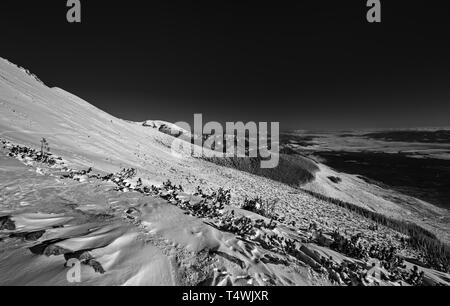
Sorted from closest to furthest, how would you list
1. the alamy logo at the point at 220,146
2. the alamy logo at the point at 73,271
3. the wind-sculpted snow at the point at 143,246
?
the alamy logo at the point at 73,271
the wind-sculpted snow at the point at 143,246
the alamy logo at the point at 220,146

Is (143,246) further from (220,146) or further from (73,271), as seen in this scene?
(220,146)

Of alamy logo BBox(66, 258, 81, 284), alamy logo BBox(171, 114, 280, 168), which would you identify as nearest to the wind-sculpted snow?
alamy logo BBox(66, 258, 81, 284)

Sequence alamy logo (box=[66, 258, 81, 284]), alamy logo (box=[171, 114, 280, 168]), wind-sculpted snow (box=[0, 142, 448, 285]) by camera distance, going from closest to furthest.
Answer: alamy logo (box=[66, 258, 81, 284]), wind-sculpted snow (box=[0, 142, 448, 285]), alamy logo (box=[171, 114, 280, 168])

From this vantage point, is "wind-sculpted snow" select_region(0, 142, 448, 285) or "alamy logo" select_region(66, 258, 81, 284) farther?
"wind-sculpted snow" select_region(0, 142, 448, 285)

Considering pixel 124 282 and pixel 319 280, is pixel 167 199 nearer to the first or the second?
pixel 124 282

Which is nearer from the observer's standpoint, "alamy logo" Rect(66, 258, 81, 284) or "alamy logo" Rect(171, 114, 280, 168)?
"alamy logo" Rect(66, 258, 81, 284)

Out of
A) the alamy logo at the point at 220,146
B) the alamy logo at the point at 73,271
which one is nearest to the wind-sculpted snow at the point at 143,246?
the alamy logo at the point at 73,271

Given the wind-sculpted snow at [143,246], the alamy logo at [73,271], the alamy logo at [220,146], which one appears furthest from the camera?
the alamy logo at [220,146]

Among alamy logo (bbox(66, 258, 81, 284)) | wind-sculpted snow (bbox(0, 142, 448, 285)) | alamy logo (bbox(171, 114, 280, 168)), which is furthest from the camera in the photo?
alamy logo (bbox(171, 114, 280, 168))

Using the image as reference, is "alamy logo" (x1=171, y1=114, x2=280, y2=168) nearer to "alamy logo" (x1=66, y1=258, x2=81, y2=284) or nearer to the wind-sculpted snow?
the wind-sculpted snow

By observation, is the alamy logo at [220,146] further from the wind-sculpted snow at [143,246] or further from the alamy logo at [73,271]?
the alamy logo at [73,271]
